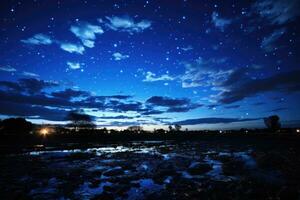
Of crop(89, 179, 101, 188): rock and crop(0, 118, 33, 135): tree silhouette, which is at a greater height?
crop(0, 118, 33, 135): tree silhouette

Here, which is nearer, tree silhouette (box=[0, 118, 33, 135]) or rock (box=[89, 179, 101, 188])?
rock (box=[89, 179, 101, 188])

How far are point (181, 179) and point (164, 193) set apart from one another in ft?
12.7

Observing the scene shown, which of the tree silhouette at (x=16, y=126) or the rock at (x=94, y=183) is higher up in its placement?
the tree silhouette at (x=16, y=126)

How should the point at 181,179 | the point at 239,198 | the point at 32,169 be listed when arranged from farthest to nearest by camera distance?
1. the point at 32,169
2. the point at 181,179
3. the point at 239,198

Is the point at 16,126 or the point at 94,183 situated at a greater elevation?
the point at 16,126

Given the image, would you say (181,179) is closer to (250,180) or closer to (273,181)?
(250,180)

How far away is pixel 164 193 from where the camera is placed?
43.5 ft

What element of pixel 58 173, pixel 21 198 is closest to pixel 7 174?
pixel 58 173

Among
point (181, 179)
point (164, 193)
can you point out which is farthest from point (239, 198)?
point (181, 179)

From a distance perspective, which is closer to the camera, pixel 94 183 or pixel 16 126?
pixel 94 183

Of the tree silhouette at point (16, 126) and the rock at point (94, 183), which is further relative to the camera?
the tree silhouette at point (16, 126)

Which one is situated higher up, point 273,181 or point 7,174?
point 7,174

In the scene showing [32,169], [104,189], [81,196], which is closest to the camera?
[81,196]

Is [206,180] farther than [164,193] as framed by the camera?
Yes
